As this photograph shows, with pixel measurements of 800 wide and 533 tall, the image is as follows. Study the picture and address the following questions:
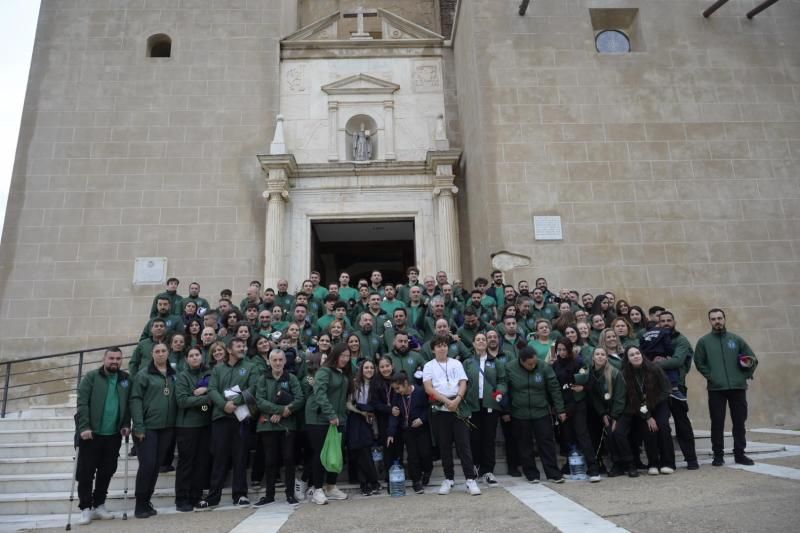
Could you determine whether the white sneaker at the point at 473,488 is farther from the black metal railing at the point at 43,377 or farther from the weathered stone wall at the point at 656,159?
the black metal railing at the point at 43,377

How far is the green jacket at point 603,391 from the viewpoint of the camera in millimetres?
6098

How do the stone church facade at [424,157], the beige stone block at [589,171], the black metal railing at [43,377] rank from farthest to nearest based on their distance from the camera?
1. the beige stone block at [589,171]
2. the black metal railing at [43,377]
3. the stone church facade at [424,157]

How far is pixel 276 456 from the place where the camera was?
575 cm

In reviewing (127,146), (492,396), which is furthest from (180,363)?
(127,146)

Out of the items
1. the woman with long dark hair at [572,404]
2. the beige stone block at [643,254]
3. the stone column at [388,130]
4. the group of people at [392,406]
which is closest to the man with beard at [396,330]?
the group of people at [392,406]

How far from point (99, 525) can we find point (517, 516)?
3.66 meters

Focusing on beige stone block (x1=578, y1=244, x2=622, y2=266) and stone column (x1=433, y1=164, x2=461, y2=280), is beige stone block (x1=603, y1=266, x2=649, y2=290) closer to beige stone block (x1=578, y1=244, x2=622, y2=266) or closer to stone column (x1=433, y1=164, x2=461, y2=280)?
beige stone block (x1=578, y1=244, x2=622, y2=266)

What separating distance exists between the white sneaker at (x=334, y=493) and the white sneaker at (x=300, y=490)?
222mm

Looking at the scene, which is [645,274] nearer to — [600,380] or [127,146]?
[600,380]

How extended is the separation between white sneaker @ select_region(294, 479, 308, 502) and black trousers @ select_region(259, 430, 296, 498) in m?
0.09

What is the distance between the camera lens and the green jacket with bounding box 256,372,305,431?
18.7ft

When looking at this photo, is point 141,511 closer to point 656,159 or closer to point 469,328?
point 469,328

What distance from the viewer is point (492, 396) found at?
604 centimetres

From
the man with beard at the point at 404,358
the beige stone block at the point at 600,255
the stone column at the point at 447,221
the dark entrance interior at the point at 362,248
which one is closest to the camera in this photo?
the man with beard at the point at 404,358
